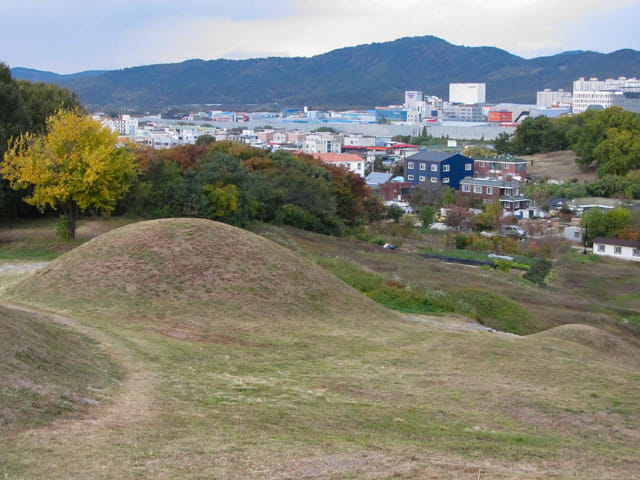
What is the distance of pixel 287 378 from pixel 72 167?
15934 millimetres

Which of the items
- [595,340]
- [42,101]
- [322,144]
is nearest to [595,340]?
[595,340]

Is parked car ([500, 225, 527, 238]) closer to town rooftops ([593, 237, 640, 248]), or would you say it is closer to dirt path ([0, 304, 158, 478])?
town rooftops ([593, 237, 640, 248])

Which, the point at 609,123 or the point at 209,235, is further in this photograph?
the point at 609,123

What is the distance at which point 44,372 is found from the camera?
8.99 meters

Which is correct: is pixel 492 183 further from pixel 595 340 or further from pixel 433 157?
pixel 595 340

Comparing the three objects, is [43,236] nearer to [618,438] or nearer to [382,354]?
[382,354]

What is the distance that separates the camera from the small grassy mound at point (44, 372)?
7711 mm

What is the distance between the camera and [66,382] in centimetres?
893

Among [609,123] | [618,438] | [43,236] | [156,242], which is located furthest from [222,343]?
→ [609,123]

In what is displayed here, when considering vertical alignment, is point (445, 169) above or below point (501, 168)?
above

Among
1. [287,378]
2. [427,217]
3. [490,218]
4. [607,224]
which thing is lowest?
[490,218]

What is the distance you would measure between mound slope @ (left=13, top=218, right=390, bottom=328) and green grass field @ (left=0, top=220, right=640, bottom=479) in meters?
0.05

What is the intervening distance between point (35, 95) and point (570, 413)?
31733mm

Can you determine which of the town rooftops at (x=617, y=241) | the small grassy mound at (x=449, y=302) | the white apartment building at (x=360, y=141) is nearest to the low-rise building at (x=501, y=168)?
the town rooftops at (x=617, y=241)
